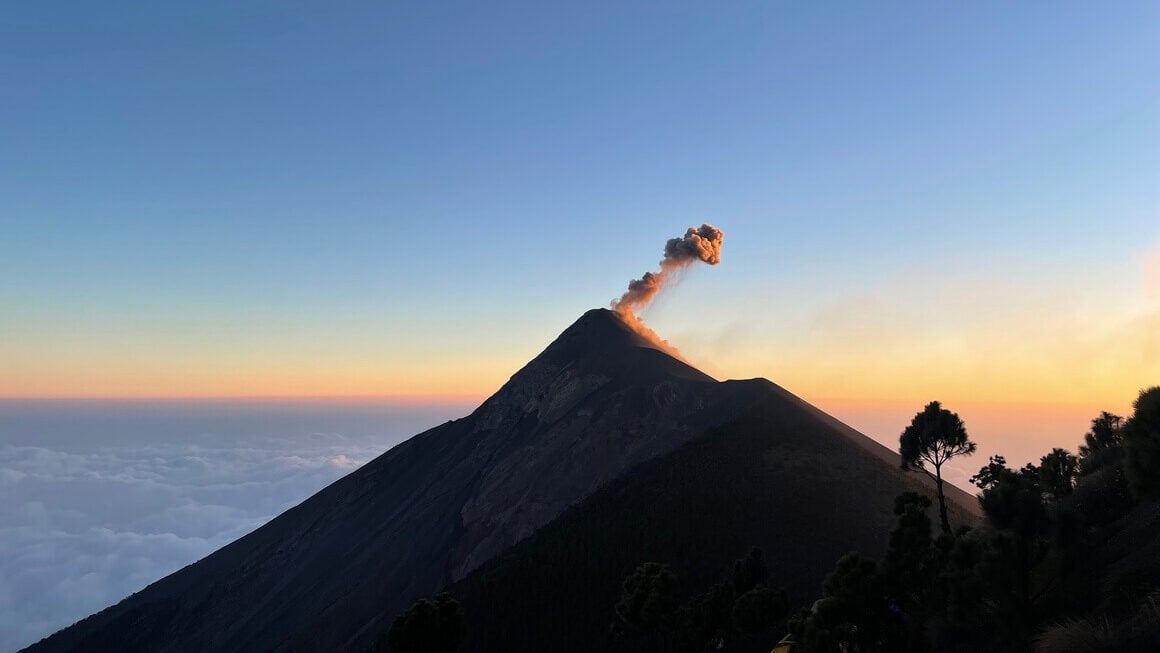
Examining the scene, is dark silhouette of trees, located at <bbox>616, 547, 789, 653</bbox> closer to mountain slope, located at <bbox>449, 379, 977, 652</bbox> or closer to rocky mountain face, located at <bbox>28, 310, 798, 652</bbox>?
mountain slope, located at <bbox>449, 379, 977, 652</bbox>

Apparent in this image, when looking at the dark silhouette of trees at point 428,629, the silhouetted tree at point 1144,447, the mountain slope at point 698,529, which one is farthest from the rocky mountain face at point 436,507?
the silhouetted tree at point 1144,447

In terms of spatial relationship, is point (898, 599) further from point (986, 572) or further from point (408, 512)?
point (408, 512)

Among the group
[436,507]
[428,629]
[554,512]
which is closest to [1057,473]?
[428,629]

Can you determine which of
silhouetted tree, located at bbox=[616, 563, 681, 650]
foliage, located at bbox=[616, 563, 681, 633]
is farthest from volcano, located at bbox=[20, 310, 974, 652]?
foliage, located at bbox=[616, 563, 681, 633]

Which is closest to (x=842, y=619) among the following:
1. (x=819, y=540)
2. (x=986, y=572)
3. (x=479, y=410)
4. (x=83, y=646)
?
(x=986, y=572)

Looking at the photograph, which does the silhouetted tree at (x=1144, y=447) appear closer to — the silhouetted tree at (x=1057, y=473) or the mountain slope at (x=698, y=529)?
the silhouetted tree at (x=1057, y=473)
